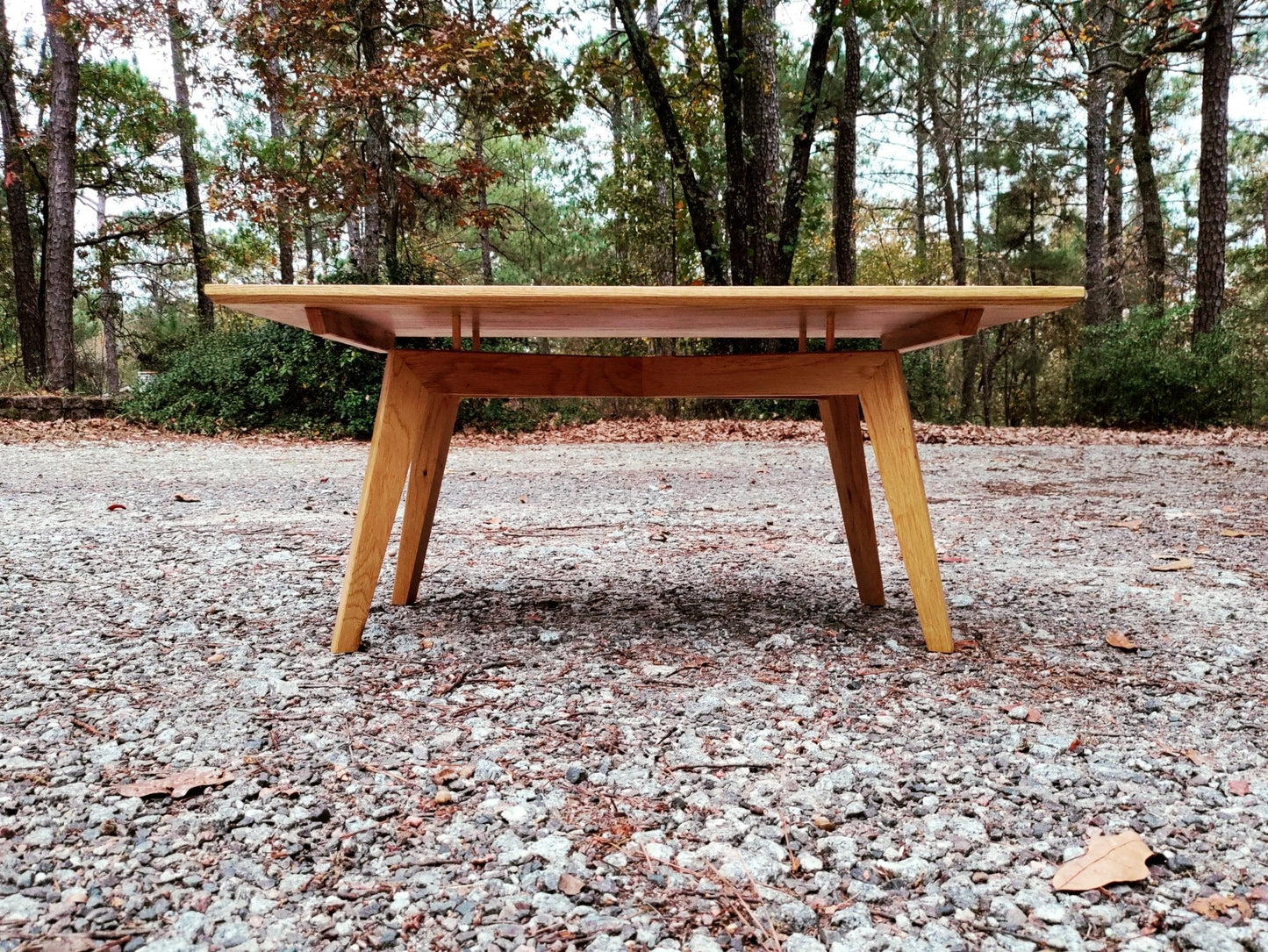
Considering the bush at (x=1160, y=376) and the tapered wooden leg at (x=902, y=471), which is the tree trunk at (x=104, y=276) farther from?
the tapered wooden leg at (x=902, y=471)

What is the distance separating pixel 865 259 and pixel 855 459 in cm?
2021

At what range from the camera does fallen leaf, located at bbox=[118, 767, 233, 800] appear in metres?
1.19

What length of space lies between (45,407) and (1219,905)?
10745 mm

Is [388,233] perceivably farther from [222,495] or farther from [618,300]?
[618,300]

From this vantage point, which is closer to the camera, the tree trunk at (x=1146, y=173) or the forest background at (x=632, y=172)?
the forest background at (x=632, y=172)

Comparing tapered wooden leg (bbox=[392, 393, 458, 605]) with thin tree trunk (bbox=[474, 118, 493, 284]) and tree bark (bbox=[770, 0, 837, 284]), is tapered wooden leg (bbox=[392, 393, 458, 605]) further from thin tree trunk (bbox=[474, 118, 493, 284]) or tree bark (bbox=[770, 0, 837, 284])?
thin tree trunk (bbox=[474, 118, 493, 284])

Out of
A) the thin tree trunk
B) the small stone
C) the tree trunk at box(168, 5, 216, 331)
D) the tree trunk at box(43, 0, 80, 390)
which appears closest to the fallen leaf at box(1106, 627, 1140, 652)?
the small stone

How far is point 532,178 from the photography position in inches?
649

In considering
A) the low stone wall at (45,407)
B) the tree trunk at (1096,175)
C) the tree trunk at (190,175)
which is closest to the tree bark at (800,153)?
the tree trunk at (1096,175)

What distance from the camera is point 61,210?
397 inches

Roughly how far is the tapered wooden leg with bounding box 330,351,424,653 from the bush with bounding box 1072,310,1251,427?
982 cm

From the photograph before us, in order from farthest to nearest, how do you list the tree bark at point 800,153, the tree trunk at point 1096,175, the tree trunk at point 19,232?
the tree trunk at point 1096,175, the tree trunk at point 19,232, the tree bark at point 800,153

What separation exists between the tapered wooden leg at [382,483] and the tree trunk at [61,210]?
10.2 meters

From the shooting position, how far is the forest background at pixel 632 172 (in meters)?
8.72
